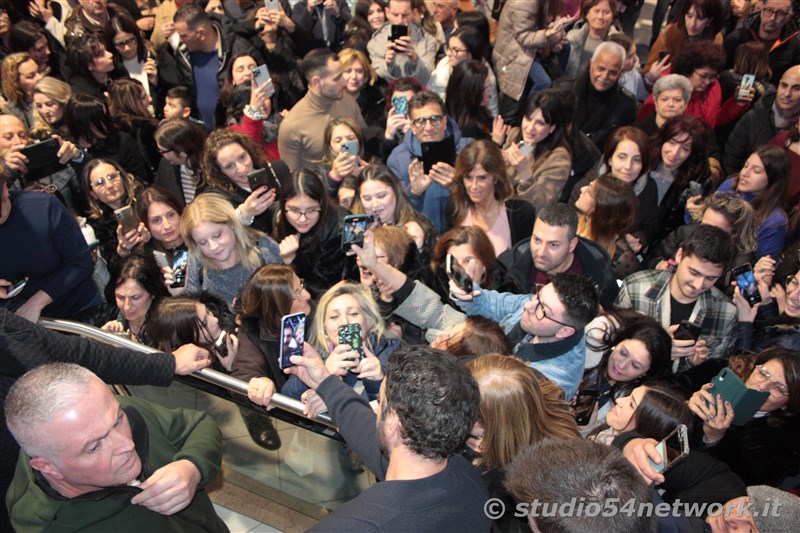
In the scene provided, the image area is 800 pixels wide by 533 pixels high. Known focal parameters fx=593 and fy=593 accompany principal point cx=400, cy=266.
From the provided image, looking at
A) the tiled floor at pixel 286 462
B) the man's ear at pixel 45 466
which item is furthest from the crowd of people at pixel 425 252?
the tiled floor at pixel 286 462

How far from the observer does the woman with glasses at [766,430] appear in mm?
2893

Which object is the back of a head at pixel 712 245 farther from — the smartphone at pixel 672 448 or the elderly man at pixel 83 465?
the elderly man at pixel 83 465

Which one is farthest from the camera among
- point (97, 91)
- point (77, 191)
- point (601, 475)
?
point (97, 91)

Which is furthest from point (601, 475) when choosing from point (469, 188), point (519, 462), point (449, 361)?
point (469, 188)

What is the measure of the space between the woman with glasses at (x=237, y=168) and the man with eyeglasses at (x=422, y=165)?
3.01 feet

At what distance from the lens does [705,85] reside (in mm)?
5242

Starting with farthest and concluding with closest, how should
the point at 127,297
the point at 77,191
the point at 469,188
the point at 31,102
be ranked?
the point at 31,102
the point at 77,191
the point at 469,188
the point at 127,297

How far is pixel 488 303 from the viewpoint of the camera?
3414mm

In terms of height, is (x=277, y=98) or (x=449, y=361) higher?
(x=449, y=361)

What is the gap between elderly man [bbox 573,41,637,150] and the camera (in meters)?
5.18

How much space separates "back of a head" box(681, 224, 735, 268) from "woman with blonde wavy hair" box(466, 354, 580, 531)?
1.52 meters

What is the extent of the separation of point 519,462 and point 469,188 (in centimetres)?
239

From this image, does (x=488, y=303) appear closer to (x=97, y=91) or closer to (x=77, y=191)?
(x=77, y=191)

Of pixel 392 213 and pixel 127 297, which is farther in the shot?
pixel 392 213
